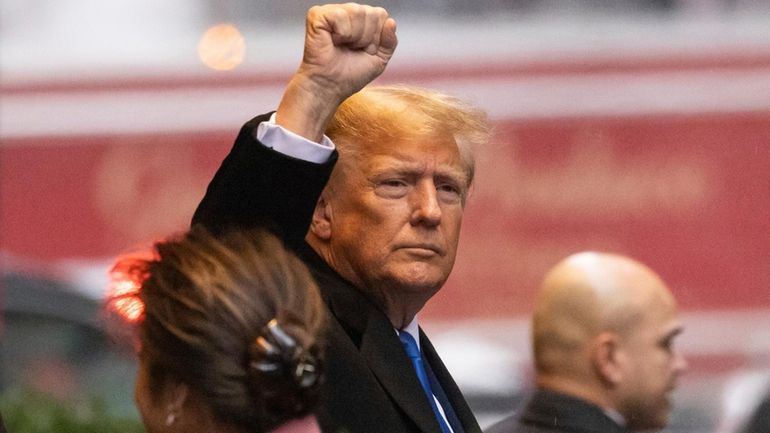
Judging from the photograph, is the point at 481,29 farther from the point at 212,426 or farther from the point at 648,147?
the point at 212,426

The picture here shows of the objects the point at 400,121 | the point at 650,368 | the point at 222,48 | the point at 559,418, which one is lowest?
the point at 222,48

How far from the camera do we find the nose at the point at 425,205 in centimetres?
337

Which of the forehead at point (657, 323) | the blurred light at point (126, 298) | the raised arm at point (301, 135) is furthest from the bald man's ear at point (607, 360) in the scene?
the blurred light at point (126, 298)

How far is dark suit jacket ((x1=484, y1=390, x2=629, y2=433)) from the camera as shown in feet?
13.6

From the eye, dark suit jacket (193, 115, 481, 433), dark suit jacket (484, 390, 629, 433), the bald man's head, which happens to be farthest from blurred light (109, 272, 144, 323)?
the bald man's head

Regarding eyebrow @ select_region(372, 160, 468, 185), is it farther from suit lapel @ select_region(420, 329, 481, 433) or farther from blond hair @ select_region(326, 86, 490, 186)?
suit lapel @ select_region(420, 329, 481, 433)

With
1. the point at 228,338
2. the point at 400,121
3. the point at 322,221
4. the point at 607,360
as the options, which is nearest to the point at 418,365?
the point at 322,221

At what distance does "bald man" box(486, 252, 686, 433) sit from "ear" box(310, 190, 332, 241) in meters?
0.97

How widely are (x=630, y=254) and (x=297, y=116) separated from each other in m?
6.72

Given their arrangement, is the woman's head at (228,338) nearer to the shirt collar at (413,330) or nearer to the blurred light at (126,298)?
the blurred light at (126,298)

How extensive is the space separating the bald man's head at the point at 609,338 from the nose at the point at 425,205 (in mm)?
1004

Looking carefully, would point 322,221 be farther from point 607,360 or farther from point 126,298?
point 607,360

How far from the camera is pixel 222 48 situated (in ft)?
33.0

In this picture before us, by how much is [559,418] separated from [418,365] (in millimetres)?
855
